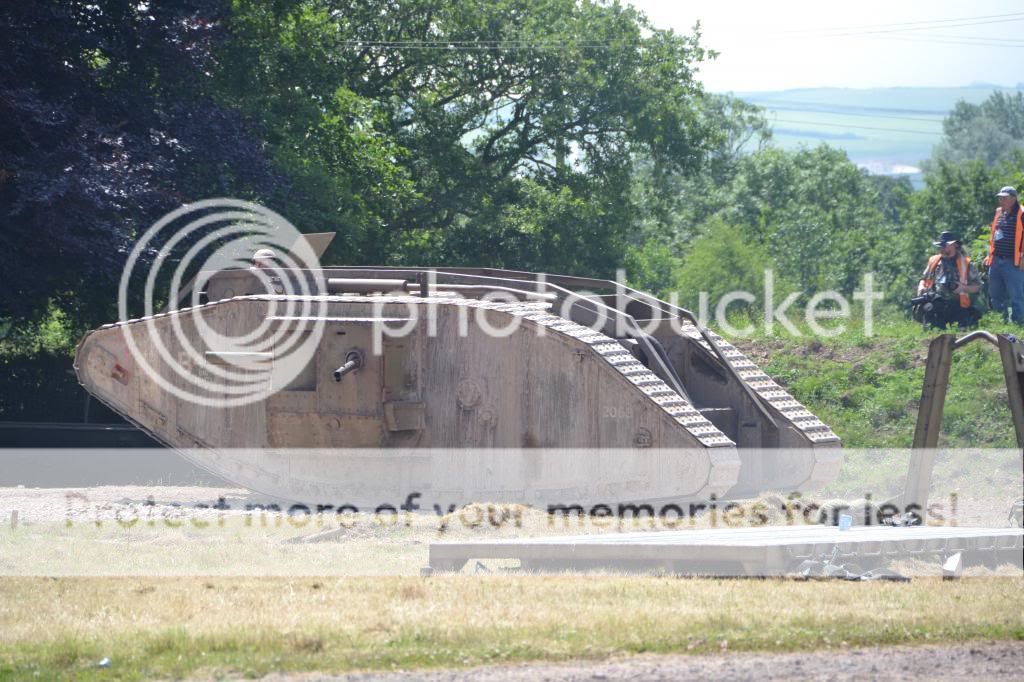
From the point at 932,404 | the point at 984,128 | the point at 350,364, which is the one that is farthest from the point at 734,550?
the point at 984,128

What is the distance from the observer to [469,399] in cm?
1308

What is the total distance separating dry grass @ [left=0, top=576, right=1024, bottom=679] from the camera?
7.06 m

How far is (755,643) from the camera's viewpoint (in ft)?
23.8

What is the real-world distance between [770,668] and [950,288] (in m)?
12.3

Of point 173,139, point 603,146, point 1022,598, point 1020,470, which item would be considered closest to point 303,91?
point 173,139

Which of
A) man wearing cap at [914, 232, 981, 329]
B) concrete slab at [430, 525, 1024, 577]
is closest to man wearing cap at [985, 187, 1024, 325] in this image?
man wearing cap at [914, 232, 981, 329]

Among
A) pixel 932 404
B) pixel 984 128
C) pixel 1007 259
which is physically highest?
pixel 984 128

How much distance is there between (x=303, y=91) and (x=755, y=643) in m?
17.3

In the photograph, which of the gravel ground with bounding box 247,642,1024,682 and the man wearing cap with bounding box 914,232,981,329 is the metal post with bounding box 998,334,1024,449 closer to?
the gravel ground with bounding box 247,642,1024,682

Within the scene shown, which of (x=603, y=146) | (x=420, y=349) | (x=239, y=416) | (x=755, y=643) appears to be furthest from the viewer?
(x=603, y=146)

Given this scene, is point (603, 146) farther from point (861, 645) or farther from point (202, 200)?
point (861, 645)

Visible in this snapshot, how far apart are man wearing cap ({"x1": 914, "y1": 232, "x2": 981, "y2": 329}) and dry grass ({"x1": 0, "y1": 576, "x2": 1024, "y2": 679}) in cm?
922

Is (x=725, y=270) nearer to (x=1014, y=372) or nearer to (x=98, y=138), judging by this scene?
(x=98, y=138)

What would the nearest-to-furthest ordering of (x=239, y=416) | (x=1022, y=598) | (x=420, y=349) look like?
(x=1022, y=598) → (x=420, y=349) → (x=239, y=416)
